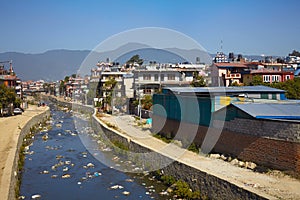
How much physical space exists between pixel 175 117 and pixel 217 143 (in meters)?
4.11

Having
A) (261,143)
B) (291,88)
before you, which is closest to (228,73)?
(291,88)

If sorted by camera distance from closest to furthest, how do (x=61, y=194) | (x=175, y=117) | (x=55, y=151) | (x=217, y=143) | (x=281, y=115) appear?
(x=281, y=115)
(x=61, y=194)
(x=217, y=143)
(x=175, y=117)
(x=55, y=151)

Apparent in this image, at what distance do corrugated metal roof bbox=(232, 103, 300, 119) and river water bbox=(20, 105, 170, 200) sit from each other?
378 centimetres

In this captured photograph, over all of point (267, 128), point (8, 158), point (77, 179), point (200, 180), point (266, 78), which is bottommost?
point (77, 179)

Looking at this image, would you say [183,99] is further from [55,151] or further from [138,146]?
[55,151]

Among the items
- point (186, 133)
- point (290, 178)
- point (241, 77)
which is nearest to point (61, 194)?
point (186, 133)

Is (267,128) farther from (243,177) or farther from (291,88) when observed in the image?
(291,88)

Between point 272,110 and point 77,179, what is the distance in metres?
7.59

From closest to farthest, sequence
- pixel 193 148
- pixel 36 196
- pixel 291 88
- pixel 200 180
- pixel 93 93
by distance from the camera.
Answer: pixel 200 180
pixel 36 196
pixel 193 148
pixel 291 88
pixel 93 93

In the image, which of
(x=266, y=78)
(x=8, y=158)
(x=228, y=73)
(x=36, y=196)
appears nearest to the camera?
(x=36, y=196)

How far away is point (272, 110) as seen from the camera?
12.2m

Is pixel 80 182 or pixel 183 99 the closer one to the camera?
pixel 80 182

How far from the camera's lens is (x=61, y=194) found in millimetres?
12578

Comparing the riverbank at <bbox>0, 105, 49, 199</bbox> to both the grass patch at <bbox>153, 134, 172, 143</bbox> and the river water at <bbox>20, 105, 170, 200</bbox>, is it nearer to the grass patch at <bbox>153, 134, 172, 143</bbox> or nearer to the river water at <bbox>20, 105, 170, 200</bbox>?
the river water at <bbox>20, 105, 170, 200</bbox>
